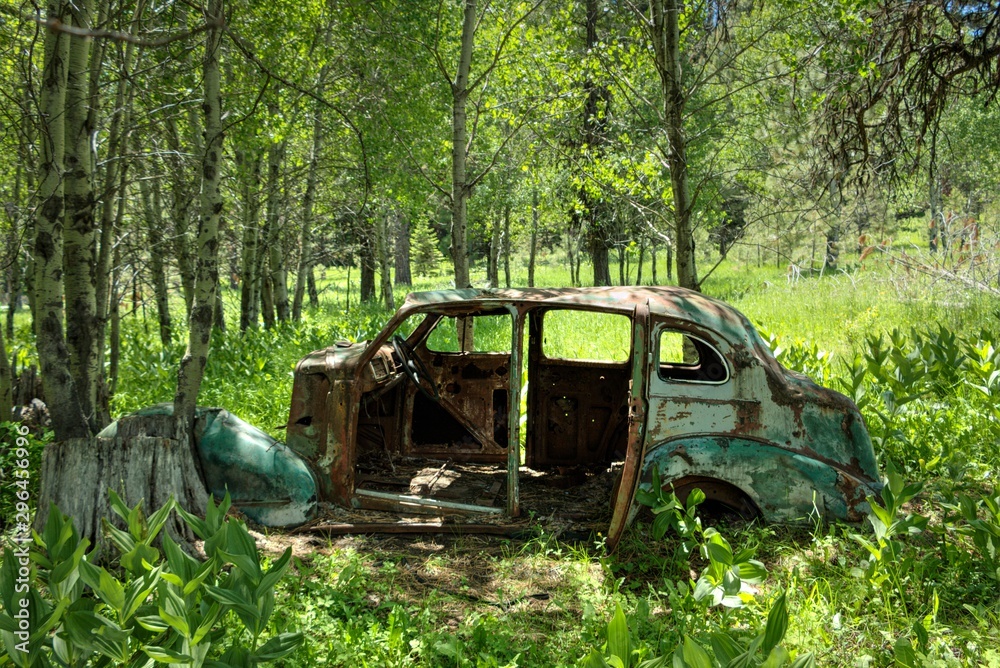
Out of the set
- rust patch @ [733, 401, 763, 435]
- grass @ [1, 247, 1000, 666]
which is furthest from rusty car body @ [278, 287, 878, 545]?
grass @ [1, 247, 1000, 666]

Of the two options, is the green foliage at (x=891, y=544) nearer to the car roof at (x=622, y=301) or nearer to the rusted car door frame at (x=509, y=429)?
the car roof at (x=622, y=301)

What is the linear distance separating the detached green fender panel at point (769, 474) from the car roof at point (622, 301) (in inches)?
28.3

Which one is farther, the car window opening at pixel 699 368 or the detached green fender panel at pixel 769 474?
the car window opening at pixel 699 368

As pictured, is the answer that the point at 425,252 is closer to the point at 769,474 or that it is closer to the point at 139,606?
the point at 769,474

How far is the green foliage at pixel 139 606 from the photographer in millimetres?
2385

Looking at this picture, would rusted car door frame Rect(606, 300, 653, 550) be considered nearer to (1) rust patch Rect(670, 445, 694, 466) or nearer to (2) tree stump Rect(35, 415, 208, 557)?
(1) rust patch Rect(670, 445, 694, 466)

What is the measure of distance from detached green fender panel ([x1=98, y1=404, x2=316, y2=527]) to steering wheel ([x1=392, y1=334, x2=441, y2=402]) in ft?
3.25

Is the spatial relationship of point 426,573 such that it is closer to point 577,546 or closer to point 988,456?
point 577,546

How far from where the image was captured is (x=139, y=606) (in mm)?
2541

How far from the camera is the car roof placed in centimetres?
442

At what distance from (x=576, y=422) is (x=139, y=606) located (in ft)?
11.9

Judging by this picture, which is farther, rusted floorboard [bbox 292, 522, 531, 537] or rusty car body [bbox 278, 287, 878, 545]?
rusted floorboard [bbox 292, 522, 531, 537]

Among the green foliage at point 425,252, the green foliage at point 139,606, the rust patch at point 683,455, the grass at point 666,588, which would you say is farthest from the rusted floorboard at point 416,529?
the green foliage at point 425,252

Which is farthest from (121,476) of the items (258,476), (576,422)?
(576,422)
